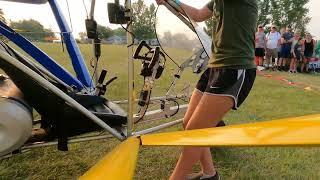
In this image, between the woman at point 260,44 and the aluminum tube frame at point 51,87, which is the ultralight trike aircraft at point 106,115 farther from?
the woman at point 260,44

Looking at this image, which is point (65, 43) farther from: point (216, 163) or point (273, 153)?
point (273, 153)

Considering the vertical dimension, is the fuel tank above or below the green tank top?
below

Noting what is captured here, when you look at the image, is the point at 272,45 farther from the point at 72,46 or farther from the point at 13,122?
the point at 13,122

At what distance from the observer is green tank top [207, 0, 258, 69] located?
275 centimetres

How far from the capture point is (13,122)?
2.72 m

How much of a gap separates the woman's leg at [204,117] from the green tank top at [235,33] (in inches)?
10.2

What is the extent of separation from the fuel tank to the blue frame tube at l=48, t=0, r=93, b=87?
1649 millimetres

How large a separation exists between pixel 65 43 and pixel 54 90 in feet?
6.03

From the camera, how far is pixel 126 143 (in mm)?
2480

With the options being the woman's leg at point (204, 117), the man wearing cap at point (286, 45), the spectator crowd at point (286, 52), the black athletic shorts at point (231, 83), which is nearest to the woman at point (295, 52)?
the spectator crowd at point (286, 52)

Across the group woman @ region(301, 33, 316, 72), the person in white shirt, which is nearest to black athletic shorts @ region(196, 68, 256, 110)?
the person in white shirt

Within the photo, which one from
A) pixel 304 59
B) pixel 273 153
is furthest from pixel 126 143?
pixel 304 59

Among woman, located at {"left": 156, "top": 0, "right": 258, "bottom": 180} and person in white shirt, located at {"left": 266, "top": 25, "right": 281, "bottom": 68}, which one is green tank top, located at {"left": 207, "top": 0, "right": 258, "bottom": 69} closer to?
woman, located at {"left": 156, "top": 0, "right": 258, "bottom": 180}

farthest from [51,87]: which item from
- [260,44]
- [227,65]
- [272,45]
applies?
[272,45]
